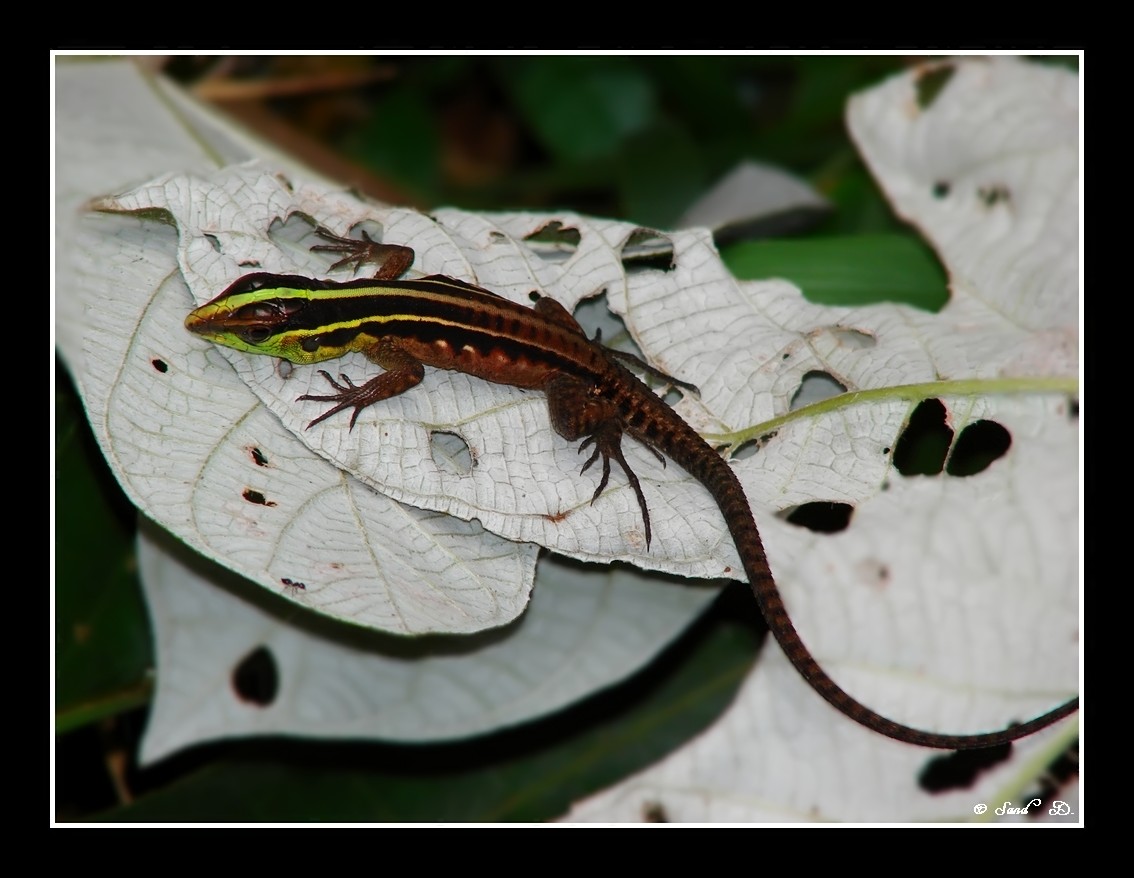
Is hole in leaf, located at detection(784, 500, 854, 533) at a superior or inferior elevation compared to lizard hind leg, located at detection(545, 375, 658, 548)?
inferior

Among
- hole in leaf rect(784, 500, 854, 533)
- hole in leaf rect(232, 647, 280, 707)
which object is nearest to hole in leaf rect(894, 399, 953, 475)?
hole in leaf rect(784, 500, 854, 533)

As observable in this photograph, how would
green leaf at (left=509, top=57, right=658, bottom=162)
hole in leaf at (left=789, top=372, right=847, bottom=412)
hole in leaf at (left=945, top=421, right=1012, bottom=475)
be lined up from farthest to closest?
green leaf at (left=509, top=57, right=658, bottom=162), hole in leaf at (left=789, top=372, right=847, bottom=412), hole in leaf at (left=945, top=421, right=1012, bottom=475)

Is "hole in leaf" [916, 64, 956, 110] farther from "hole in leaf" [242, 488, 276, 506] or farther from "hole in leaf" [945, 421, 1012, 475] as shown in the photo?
"hole in leaf" [242, 488, 276, 506]

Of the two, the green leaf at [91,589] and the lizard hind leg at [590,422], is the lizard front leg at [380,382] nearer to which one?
the lizard hind leg at [590,422]

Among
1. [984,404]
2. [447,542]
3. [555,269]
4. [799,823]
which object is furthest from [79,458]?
→ [984,404]

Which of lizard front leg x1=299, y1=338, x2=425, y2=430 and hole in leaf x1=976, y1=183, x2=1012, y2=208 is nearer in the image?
lizard front leg x1=299, y1=338, x2=425, y2=430

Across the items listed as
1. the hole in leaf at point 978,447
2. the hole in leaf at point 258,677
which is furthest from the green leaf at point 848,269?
the hole in leaf at point 258,677

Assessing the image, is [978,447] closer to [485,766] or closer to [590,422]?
[590,422]
